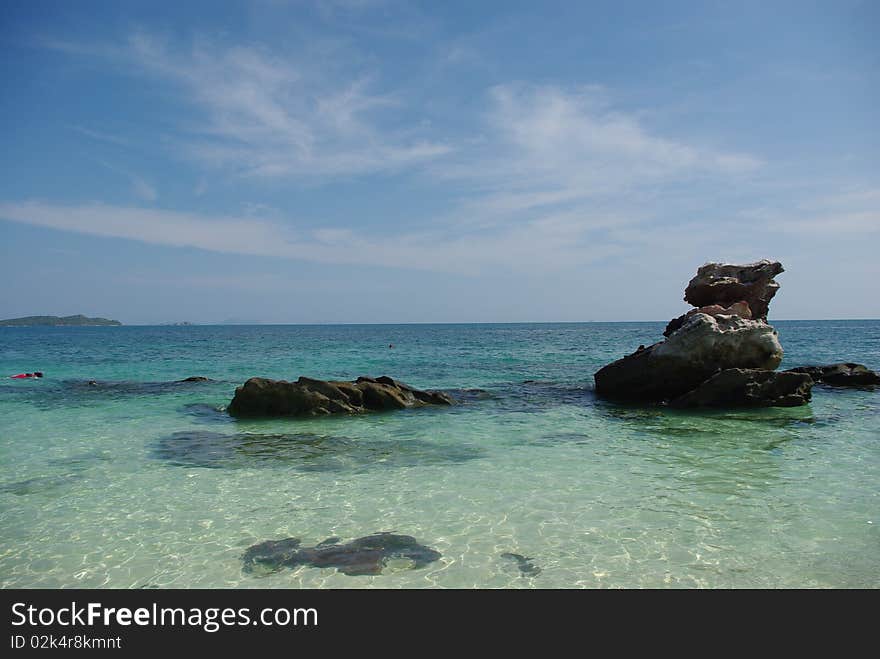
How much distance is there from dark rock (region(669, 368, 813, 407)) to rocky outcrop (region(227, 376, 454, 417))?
34.9 ft

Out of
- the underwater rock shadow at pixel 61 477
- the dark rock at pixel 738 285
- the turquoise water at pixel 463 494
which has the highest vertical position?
the dark rock at pixel 738 285

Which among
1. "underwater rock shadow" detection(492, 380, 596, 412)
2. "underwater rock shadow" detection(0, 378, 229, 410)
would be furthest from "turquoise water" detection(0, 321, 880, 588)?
"underwater rock shadow" detection(0, 378, 229, 410)

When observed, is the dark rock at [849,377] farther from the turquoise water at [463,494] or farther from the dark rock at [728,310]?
the turquoise water at [463,494]

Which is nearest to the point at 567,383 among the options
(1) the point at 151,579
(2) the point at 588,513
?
(2) the point at 588,513

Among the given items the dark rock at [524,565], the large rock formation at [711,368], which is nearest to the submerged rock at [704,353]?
the large rock formation at [711,368]

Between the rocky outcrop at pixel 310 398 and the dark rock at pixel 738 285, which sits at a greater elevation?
the dark rock at pixel 738 285

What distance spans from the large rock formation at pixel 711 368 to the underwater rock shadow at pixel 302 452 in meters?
11.2

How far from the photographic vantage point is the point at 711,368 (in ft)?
72.3

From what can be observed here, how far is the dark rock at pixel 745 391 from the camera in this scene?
68.3ft

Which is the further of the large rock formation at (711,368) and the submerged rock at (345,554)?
the large rock formation at (711,368)

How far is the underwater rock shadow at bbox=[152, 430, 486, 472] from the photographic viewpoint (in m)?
13.2

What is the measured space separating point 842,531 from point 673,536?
262 cm

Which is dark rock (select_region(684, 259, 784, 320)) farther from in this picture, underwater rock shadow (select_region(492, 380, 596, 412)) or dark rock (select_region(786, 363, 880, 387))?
underwater rock shadow (select_region(492, 380, 596, 412))

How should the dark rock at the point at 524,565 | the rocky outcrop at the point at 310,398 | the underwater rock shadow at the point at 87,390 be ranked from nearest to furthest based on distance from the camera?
the dark rock at the point at 524,565 < the rocky outcrop at the point at 310,398 < the underwater rock shadow at the point at 87,390
